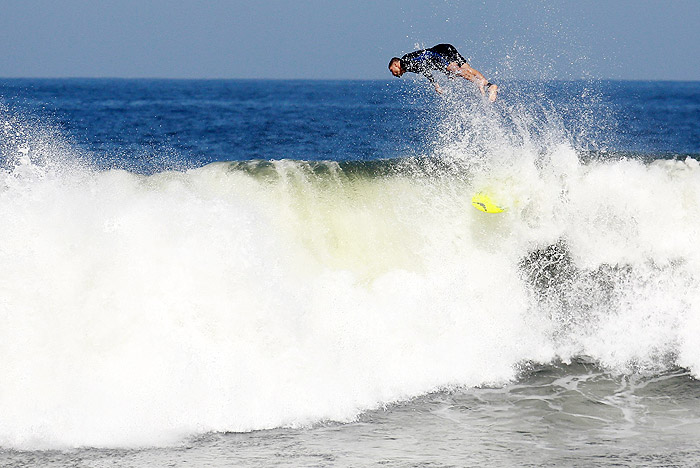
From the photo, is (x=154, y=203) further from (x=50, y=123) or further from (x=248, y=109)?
(x=248, y=109)

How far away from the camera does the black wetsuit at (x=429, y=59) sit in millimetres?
10491

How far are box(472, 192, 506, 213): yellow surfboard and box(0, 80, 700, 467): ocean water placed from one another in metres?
0.10

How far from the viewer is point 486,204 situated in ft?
34.0

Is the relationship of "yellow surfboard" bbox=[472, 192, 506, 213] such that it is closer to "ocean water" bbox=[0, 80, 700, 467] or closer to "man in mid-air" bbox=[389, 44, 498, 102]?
"ocean water" bbox=[0, 80, 700, 467]

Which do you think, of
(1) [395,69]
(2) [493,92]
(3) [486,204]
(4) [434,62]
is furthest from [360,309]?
(4) [434,62]

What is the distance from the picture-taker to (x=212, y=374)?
749cm

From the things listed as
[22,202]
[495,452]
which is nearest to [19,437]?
[22,202]

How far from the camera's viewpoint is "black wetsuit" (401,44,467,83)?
10.5 m

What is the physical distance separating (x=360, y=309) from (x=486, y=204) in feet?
8.07

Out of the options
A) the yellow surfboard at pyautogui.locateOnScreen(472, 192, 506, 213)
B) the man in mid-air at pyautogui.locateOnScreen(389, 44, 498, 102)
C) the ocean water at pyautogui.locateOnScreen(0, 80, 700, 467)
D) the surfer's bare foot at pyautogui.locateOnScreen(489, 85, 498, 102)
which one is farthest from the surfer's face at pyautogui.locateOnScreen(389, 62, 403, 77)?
the yellow surfboard at pyautogui.locateOnScreen(472, 192, 506, 213)

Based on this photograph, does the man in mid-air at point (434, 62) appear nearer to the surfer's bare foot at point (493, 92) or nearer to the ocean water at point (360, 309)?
the surfer's bare foot at point (493, 92)

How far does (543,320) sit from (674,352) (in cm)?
143

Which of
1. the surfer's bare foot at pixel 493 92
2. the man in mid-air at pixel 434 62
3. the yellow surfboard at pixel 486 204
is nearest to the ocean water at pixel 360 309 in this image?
the yellow surfboard at pixel 486 204

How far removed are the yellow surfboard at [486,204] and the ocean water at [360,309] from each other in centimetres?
10
